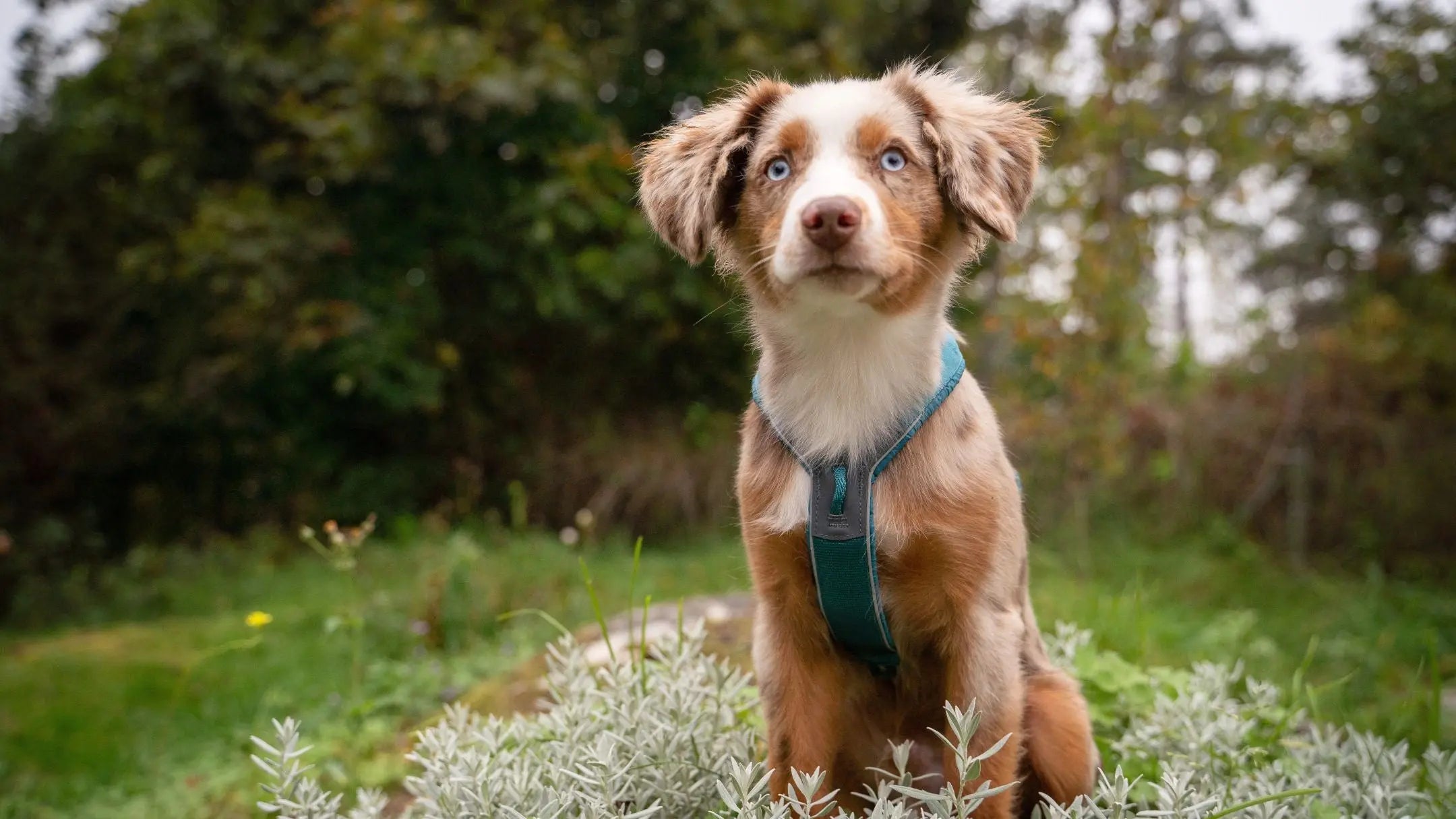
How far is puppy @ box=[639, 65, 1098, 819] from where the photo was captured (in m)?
2.09

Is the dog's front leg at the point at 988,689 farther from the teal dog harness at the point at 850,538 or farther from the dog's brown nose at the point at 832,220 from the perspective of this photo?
the dog's brown nose at the point at 832,220

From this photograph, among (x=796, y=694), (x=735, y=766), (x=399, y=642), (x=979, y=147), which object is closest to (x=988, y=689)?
(x=796, y=694)

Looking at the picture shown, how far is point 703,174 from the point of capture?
2.29m

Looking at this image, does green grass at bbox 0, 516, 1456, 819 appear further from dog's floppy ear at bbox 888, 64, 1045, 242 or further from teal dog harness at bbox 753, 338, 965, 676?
dog's floppy ear at bbox 888, 64, 1045, 242

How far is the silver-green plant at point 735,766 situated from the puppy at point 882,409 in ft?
0.46

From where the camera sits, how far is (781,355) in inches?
91.0

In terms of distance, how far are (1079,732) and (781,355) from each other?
1174 mm

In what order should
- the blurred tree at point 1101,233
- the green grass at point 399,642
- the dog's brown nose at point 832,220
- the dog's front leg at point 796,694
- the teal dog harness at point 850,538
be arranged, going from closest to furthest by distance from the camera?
the dog's brown nose at point 832,220 → the teal dog harness at point 850,538 → the dog's front leg at point 796,694 → the green grass at point 399,642 → the blurred tree at point 1101,233

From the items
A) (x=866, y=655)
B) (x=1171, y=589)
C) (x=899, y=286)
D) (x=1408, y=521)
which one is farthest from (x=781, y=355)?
(x=1408, y=521)

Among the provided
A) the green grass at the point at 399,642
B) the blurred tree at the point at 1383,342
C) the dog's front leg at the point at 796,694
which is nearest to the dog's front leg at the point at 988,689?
the dog's front leg at the point at 796,694

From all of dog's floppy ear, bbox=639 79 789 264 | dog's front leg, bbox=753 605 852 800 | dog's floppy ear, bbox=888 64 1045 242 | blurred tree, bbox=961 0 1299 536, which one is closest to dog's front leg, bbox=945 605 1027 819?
dog's front leg, bbox=753 605 852 800

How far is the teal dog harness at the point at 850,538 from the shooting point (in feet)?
6.79

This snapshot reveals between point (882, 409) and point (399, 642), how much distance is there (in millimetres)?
3592

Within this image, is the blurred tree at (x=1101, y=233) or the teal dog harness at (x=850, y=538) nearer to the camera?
the teal dog harness at (x=850, y=538)
